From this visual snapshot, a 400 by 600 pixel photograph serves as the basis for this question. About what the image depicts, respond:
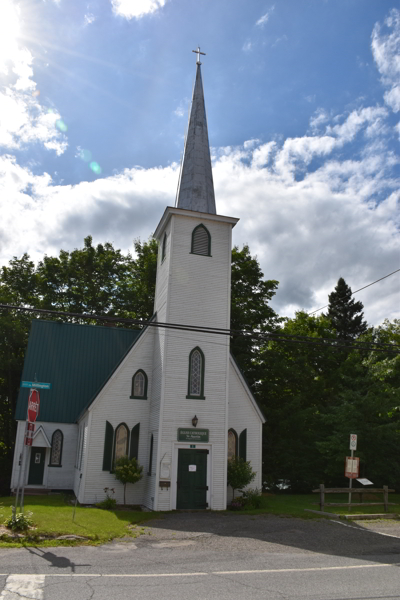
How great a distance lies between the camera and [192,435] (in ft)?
65.2

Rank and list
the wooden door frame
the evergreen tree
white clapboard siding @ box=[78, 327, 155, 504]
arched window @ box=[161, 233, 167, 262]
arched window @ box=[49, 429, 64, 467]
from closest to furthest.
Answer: the wooden door frame < white clapboard siding @ box=[78, 327, 155, 504] < arched window @ box=[161, 233, 167, 262] < arched window @ box=[49, 429, 64, 467] < the evergreen tree

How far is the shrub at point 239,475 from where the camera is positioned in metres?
20.5

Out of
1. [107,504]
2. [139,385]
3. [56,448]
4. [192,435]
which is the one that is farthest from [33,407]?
[56,448]

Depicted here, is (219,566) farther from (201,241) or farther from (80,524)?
(201,241)

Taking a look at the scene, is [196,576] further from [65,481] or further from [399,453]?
[399,453]

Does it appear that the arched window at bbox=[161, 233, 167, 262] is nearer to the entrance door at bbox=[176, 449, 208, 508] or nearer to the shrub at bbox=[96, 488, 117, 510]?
the entrance door at bbox=[176, 449, 208, 508]

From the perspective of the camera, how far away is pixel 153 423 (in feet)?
68.7

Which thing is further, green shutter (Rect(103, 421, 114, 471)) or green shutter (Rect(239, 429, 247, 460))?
green shutter (Rect(239, 429, 247, 460))

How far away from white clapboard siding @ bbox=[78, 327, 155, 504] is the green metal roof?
356cm

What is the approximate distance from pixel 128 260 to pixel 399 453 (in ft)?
80.7

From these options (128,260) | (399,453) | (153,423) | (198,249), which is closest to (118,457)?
(153,423)

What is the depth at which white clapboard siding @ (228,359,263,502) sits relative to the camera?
22.1 metres

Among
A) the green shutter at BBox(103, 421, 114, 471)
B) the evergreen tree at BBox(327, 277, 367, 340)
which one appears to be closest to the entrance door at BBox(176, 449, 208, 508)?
the green shutter at BBox(103, 421, 114, 471)

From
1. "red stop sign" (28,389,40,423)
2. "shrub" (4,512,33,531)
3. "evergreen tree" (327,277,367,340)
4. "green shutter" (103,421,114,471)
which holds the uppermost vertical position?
"evergreen tree" (327,277,367,340)
